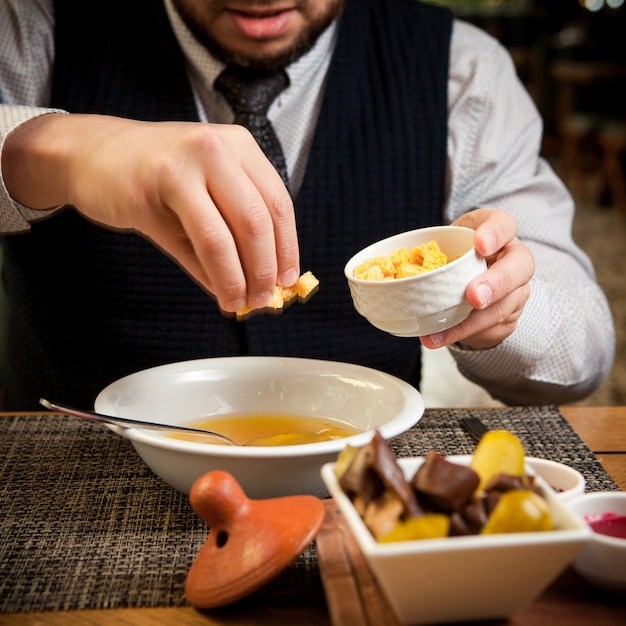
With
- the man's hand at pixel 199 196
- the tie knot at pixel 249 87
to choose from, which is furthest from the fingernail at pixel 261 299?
the tie knot at pixel 249 87

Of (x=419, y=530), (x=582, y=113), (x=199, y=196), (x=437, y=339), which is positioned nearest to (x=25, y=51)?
(x=199, y=196)

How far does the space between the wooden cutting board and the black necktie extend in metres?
0.92

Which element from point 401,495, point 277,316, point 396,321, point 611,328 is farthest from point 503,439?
point 611,328

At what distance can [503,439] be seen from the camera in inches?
27.2

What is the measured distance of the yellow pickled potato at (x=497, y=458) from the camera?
673mm

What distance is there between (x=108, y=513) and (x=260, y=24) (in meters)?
0.97

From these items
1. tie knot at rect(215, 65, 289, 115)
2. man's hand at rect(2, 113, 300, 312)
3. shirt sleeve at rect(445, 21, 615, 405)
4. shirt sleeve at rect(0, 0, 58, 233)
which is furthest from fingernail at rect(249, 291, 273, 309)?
shirt sleeve at rect(0, 0, 58, 233)

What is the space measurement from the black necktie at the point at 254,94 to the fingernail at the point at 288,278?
0.58 meters

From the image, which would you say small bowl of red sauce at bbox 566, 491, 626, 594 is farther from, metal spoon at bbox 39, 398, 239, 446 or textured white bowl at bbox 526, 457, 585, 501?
metal spoon at bbox 39, 398, 239, 446

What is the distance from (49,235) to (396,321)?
93 centimetres

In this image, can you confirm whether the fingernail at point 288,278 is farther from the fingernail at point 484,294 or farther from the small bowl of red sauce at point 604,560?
the small bowl of red sauce at point 604,560

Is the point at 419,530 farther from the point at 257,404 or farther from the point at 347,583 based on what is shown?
the point at 257,404

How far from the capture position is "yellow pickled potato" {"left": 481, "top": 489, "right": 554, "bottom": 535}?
0.59 metres

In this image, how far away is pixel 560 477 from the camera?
2.56ft
